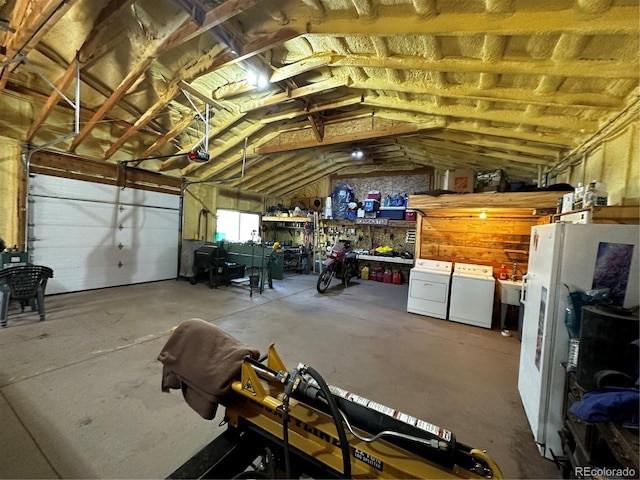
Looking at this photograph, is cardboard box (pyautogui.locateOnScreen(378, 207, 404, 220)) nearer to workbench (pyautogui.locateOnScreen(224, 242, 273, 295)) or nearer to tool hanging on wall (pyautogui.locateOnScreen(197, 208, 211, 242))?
workbench (pyautogui.locateOnScreen(224, 242, 273, 295))

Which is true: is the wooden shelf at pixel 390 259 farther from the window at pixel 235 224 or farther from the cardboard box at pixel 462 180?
the window at pixel 235 224

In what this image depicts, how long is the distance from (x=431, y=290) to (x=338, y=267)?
2.66 metres

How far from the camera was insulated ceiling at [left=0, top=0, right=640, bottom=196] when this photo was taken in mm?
2057

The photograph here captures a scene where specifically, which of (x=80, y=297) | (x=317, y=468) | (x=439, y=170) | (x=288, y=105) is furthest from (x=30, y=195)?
(x=439, y=170)

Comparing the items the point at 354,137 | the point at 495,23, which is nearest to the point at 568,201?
the point at 495,23

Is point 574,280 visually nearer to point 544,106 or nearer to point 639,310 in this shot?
point 639,310

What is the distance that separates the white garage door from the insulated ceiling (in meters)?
0.90

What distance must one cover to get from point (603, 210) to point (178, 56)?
491 centimetres

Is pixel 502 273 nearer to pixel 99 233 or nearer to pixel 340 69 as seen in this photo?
pixel 340 69

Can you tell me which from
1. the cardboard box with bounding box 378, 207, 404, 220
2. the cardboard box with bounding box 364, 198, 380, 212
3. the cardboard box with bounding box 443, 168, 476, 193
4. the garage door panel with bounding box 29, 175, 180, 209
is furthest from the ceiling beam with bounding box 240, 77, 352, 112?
the cardboard box with bounding box 378, 207, 404, 220

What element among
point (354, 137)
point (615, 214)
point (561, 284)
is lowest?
point (561, 284)

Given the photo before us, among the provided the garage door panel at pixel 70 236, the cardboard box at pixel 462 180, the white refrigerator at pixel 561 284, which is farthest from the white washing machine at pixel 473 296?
the garage door panel at pixel 70 236

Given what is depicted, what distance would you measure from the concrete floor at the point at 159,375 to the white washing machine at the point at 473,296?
228mm

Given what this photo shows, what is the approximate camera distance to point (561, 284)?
1.72m
